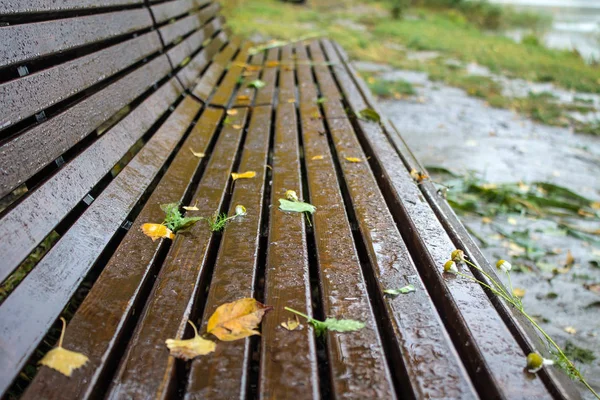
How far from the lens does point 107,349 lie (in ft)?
3.01

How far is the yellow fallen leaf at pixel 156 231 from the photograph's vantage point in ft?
4.26

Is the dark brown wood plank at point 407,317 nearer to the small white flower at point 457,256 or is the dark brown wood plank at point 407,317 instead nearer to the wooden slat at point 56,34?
the small white flower at point 457,256

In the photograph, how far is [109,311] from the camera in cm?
101

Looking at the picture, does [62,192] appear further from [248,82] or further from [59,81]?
[248,82]

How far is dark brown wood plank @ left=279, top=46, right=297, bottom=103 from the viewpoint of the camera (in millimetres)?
2732

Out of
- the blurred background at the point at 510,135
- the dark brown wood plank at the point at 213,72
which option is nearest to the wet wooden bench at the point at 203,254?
the dark brown wood plank at the point at 213,72

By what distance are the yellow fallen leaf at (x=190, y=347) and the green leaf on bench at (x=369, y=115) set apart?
167 cm

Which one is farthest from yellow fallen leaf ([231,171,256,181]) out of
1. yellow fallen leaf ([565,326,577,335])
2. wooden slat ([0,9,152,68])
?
yellow fallen leaf ([565,326,577,335])

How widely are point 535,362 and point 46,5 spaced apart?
1622mm

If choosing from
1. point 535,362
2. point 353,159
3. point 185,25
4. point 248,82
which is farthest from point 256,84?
point 535,362

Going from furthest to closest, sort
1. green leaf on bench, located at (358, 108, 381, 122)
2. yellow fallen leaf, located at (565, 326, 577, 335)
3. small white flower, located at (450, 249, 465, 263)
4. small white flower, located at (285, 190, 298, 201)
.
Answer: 1. green leaf on bench, located at (358, 108, 381, 122)
2. yellow fallen leaf, located at (565, 326, 577, 335)
3. small white flower, located at (285, 190, 298, 201)
4. small white flower, located at (450, 249, 465, 263)

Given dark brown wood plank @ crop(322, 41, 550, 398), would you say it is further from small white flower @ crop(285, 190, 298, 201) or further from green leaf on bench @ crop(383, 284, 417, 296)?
small white flower @ crop(285, 190, 298, 201)

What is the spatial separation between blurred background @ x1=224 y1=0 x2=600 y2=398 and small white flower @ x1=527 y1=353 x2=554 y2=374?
33.8 inches

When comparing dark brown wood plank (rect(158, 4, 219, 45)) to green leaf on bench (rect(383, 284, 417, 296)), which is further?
dark brown wood plank (rect(158, 4, 219, 45))
